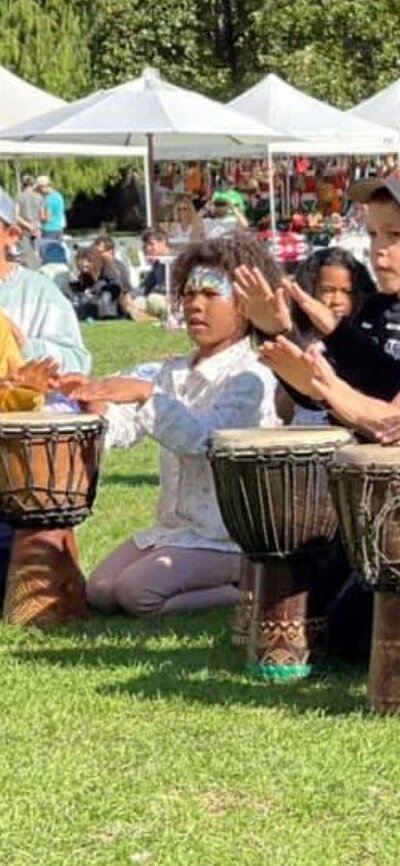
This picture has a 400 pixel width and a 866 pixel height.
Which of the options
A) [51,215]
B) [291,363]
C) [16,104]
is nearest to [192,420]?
[291,363]

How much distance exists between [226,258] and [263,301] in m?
0.86

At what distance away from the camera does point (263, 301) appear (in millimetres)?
5598

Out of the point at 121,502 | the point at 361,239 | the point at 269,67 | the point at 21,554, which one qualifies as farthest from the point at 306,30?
the point at 21,554

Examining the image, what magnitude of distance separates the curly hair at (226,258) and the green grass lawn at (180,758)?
3.92ft

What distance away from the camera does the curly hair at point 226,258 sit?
640cm

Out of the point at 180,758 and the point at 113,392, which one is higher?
the point at 113,392

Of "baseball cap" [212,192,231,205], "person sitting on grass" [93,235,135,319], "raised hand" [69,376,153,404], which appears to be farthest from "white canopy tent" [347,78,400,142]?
"raised hand" [69,376,153,404]

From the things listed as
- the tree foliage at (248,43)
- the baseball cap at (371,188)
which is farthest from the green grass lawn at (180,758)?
the tree foliage at (248,43)

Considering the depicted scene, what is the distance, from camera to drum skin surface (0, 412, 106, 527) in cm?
642

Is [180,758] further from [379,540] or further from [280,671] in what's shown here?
[280,671]

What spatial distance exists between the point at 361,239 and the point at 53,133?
3.63 meters

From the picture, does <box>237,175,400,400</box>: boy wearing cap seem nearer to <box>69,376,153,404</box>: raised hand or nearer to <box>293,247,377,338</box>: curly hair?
<box>293,247,377,338</box>: curly hair

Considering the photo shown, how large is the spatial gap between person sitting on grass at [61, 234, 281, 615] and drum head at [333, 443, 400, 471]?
3.72 ft

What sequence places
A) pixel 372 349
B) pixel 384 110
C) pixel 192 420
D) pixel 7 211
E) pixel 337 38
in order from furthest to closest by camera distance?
1. pixel 337 38
2. pixel 384 110
3. pixel 7 211
4. pixel 192 420
5. pixel 372 349
